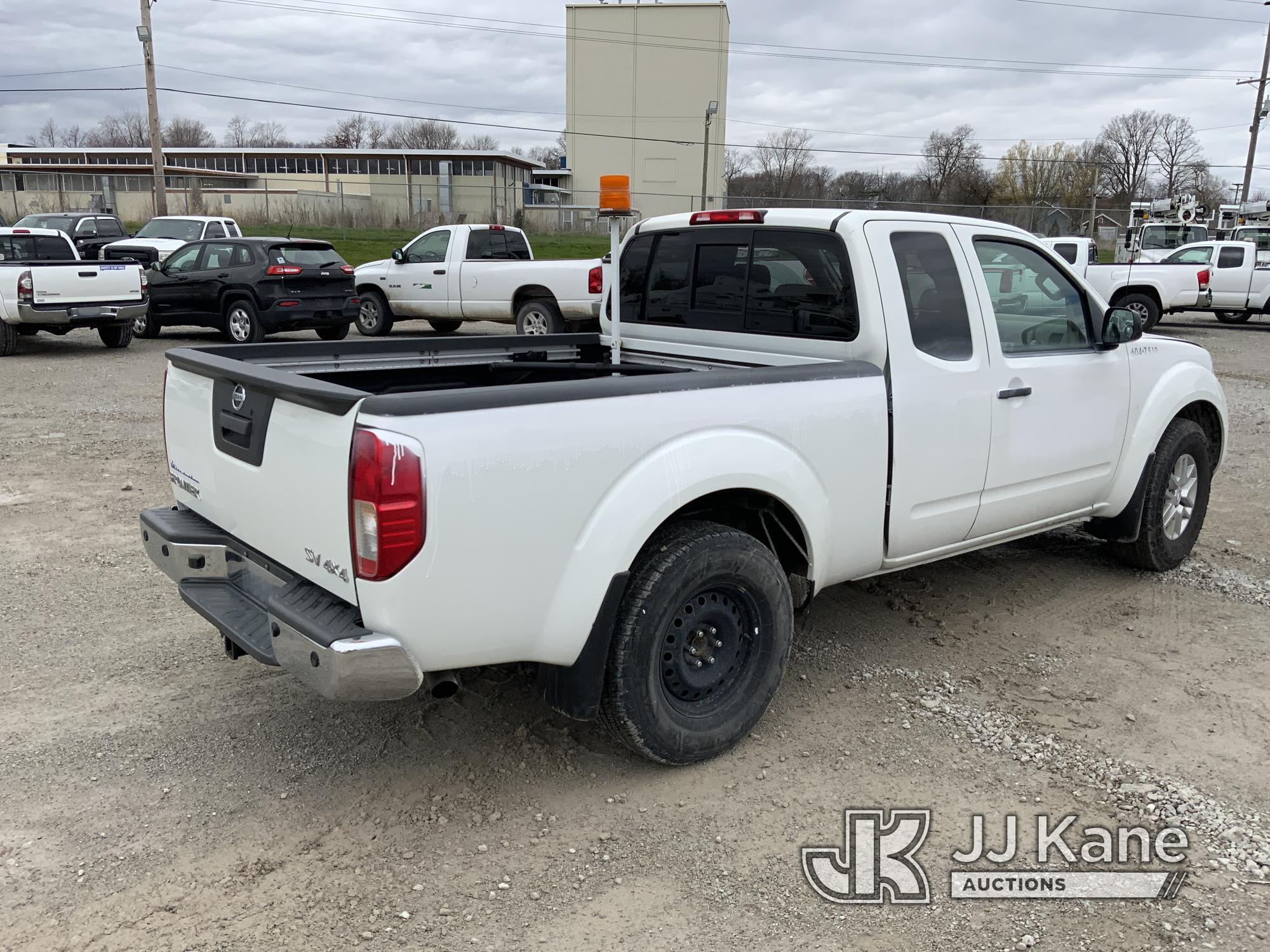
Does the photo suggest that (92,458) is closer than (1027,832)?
No

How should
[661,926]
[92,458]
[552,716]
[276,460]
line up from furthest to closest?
1. [92,458]
2. [552,716]
3. [276,460]
4. [661,926]

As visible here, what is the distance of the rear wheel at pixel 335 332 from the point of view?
603 inches

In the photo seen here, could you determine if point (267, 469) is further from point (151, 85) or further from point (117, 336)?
point (151, 85)

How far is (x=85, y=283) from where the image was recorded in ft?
45.3

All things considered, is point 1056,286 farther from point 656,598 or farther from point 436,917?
point 436,917

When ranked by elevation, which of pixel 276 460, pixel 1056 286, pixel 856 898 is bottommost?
pixel 856 898

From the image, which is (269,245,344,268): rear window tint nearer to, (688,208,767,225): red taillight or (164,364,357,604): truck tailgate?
(688,208,767,225): red taillight

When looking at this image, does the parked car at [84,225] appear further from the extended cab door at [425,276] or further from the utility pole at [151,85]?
the extended cab door at [425,276]

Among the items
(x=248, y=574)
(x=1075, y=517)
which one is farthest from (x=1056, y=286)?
(x=248, y=574)

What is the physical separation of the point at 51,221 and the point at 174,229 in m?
4.38

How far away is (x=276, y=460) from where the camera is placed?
123 inches

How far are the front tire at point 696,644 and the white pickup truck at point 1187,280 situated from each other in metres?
17.9

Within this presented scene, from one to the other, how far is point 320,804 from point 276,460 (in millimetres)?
1169

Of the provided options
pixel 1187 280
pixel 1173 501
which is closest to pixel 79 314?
pixel 1173 501
